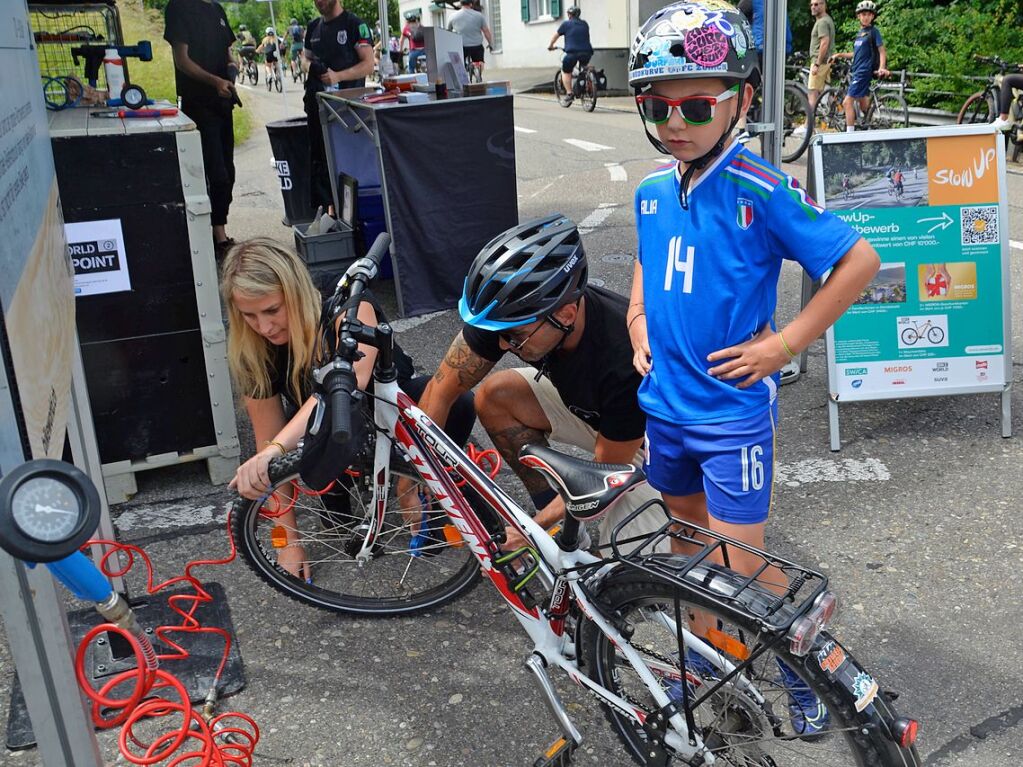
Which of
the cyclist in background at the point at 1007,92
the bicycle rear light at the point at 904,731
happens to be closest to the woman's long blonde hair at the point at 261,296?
the bicycle rear light at the point at 904,731

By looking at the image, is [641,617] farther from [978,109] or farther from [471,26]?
[471,26]

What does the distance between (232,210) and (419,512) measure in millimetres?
8327

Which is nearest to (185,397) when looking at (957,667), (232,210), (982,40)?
(957,667)

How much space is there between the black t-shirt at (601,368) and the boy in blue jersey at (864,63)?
11.4 m

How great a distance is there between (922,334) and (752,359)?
102 inches

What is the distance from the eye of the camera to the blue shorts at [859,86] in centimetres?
1335

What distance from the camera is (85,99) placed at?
5.01m

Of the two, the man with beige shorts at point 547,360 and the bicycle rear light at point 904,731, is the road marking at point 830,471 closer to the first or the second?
the man with beige shorts at point 547,360

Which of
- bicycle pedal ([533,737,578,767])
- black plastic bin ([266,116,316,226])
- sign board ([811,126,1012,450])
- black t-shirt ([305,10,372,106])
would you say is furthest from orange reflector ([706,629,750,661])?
black t-shirt ([305,10,372,106])

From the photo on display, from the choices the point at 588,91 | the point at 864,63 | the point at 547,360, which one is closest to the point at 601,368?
the point at 547,360

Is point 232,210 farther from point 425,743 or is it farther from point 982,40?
point 982,40

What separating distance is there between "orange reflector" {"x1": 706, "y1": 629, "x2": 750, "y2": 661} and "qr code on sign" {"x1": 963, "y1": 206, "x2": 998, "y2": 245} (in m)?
3.14

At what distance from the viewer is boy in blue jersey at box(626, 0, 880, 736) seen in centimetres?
247

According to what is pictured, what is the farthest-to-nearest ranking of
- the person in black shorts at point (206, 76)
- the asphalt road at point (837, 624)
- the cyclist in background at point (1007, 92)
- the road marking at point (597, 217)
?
the cyclist in background at point (1007, 92)
the road marking at point (597, 217)
the person in black shorts at point (206, 76)
the asphalt road at point (837, 624)
